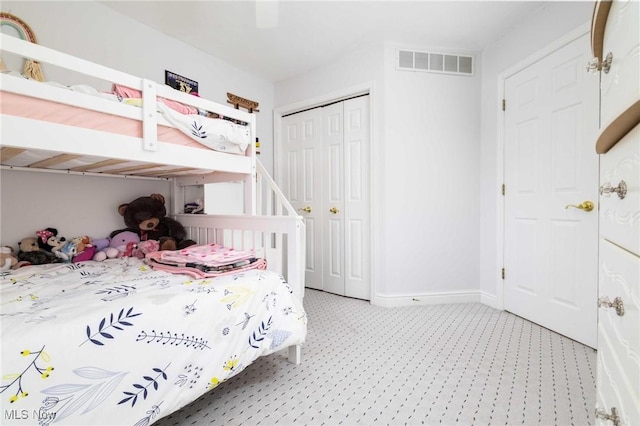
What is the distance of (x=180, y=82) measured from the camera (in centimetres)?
253

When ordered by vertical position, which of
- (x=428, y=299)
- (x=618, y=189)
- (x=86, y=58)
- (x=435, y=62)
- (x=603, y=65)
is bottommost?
(x=428, y=299)

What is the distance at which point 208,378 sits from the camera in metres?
1.08

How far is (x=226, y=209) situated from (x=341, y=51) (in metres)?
1.82

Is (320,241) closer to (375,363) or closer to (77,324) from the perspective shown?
(375,363)

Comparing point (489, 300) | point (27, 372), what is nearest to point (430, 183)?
point (489, 300)

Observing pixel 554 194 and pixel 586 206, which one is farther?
pixel 554 194

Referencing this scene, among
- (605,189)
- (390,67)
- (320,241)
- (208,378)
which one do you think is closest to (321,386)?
(208,378)

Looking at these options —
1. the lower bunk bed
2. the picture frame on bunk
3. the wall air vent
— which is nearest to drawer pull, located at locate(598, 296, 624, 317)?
the lower bunk bed

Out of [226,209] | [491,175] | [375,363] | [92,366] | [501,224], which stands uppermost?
[491,175]

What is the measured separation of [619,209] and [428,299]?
2.28 metres

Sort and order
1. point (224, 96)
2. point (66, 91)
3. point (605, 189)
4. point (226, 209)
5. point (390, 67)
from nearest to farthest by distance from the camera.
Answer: point (605, 189) < point (66, 91) < point (226, 209) < point (390, 67) < point (224, 96)

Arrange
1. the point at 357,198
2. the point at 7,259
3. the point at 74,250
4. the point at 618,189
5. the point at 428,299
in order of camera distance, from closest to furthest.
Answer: the point at 618,189 → the point at 7,259 → the point at 74,250 → the point at 428,299 → the point at 357,198

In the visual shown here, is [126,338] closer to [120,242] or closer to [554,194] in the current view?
[120,242]

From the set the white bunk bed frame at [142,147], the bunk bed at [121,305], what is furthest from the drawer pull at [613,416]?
the white bunk bed frame at [142,147]
